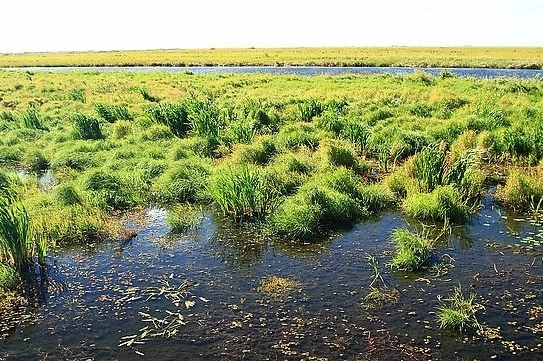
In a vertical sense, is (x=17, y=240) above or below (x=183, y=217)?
above

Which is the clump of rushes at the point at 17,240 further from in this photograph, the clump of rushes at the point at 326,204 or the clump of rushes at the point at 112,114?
the clump of rushes at the point at 112,114

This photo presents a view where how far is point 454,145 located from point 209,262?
376 inches

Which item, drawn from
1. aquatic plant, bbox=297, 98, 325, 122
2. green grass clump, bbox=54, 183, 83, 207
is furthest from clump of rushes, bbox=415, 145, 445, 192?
aquatic plant, bbox=297, 98, 325, 122

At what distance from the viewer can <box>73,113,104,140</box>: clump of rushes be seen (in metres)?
19.5

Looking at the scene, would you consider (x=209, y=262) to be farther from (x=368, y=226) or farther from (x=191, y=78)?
(x=191, y=78)

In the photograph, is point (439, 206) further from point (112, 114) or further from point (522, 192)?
point (112, 114)

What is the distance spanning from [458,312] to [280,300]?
2636mm

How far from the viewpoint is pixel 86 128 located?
1964 centimetres

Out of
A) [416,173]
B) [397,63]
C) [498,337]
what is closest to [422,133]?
[416,173]

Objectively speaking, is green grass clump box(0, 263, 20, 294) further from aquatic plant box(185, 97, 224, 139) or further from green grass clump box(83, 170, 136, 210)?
aquatic plant box(185, 97, 224, 139)

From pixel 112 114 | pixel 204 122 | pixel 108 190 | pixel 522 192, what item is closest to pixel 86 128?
pixel 112 114

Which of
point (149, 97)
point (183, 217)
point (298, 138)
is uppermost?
point (149, 97)

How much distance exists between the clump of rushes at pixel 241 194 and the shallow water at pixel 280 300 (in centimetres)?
81

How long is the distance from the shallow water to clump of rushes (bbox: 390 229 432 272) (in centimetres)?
23
